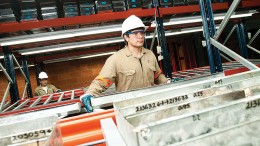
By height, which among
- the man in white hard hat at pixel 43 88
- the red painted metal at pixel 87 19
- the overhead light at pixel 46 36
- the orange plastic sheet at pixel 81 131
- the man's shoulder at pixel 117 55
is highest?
the red painted metal at pixel 87 19

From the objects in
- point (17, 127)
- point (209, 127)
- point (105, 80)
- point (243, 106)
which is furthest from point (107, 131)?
point (105, 80)

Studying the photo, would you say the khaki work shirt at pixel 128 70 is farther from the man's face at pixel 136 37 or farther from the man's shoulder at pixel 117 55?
the man's face at pixel 136 37

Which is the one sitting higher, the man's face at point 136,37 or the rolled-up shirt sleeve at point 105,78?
the man's face at point 136,37

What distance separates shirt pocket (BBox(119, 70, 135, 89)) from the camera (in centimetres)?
338

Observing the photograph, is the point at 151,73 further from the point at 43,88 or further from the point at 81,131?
the point at 43,88

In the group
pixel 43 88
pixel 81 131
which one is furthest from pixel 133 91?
pixel 43 88

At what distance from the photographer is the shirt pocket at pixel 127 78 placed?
3381 millimetres

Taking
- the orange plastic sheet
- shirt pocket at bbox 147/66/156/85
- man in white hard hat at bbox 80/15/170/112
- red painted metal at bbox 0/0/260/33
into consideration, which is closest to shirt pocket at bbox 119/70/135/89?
man in white hard hat at bbox 80/15/170/112

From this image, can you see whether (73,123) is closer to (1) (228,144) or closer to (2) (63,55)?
(1) (228,144)

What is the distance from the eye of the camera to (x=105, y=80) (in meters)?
3.19

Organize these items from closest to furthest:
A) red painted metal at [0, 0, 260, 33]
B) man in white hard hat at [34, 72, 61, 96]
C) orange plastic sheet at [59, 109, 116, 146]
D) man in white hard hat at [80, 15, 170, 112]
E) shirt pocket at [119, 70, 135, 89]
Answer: orange plastic sheet at [59, 109, 116, 146], man in white hard hat at [80, 15, 170, 112], shirt pocket at [119, 70, 135, 89], red painted metal at [0, 0, 260, 33], man in white hard hat at [34, 72, 61, 96]

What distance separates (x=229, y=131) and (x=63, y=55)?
9426mm

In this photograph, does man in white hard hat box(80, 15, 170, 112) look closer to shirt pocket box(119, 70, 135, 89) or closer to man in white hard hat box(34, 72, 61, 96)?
shirt pocket box(119, 70, 135, 89)

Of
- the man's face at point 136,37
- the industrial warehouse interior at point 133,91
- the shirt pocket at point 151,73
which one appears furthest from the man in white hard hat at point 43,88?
the man's face at point 136,37
